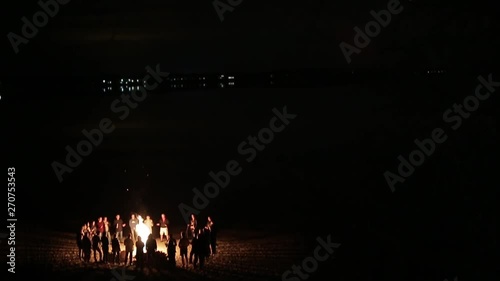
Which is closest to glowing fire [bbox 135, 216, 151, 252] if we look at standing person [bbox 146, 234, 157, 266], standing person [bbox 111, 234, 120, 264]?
standing person [bbox 146, 234, 157, 266]

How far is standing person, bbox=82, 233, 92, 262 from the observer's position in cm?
946

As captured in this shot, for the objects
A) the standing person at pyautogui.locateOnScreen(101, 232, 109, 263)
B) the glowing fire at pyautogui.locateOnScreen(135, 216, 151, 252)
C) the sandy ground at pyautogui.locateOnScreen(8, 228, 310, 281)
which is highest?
the glowing fire at pyautogui.locateOnScreen(135, 216, 151, 252)

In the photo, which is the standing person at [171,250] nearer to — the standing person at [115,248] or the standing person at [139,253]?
the standing person at [139,253]

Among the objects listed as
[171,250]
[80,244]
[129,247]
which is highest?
[80,244]

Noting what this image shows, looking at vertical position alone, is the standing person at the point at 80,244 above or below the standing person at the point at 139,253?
above

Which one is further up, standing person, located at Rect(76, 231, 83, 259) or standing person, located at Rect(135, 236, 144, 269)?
standing person, located at Rect(76, 231, 83, 259)

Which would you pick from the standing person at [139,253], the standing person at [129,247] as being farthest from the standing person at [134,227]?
the standing person at [139,253]

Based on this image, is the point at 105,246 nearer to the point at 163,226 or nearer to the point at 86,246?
the point at 86,246

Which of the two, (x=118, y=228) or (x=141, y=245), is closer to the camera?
(x=141, y=245)

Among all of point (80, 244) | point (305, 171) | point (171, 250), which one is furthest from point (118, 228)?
point (305, 171)

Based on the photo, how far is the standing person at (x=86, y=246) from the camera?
373 inches

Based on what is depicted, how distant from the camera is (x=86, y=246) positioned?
957cm

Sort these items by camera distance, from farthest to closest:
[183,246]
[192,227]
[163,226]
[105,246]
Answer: [163,226]
[192,227]
[105,246]
[183,246]

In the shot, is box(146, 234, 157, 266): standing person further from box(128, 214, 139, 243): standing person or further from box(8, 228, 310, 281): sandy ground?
box(128, 214, 139, 243): standing person
